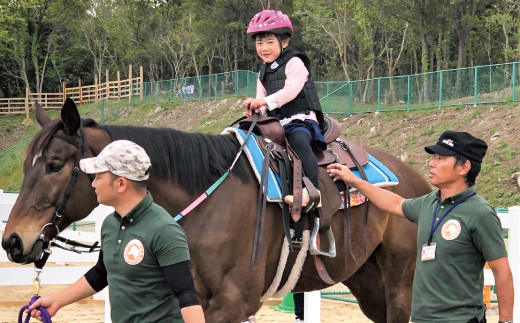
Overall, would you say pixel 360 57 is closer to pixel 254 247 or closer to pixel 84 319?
pixel 84 319

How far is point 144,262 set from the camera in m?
3.14

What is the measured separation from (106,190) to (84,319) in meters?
6.41

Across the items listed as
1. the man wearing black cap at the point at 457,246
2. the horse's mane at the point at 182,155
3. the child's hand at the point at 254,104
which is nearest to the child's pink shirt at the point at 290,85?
the child's hand at the point at 254,104

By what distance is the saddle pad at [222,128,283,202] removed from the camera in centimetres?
520

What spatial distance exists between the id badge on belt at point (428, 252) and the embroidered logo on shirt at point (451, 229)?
86 mm

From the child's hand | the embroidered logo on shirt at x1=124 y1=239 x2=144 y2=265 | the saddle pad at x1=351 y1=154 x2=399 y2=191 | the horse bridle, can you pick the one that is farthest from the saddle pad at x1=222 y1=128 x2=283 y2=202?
the embroidered logo on shirt at x1=124 y1=239 x2=144 y2=265

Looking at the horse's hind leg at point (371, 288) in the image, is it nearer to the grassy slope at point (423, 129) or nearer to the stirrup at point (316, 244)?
the stirrup at point (316, 244)

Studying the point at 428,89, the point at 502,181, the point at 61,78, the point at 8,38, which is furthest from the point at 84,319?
the point at 61,78

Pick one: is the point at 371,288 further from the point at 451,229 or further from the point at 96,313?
the point at 96,313

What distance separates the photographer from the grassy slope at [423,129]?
22.9 m

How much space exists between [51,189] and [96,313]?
5321 mm

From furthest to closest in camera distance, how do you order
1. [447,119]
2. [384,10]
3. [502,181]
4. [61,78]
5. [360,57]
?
1. [61,78]
2. [360,57]
3. [384,10]
4. [447,119]
5. [502,181]

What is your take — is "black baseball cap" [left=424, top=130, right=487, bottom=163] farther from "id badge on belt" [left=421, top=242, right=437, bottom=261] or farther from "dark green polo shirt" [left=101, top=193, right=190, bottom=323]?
"dark green polo shirt" [left=101, top=193, right=190, bottom=323]

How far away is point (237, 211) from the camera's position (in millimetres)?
5047
